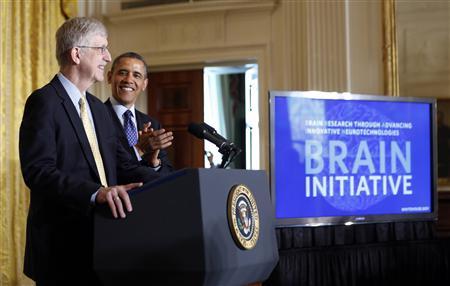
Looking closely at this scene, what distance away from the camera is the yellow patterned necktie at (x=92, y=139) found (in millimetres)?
1646

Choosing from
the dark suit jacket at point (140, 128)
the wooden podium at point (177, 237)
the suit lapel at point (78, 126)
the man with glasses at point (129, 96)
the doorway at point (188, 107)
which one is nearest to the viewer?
the wooden podium at point (177, 237)

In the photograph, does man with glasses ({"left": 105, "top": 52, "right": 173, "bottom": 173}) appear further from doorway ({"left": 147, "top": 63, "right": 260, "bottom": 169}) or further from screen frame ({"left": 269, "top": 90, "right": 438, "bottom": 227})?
doorway ({"left": 147, "top": 63, "right": 260, "bottom": 169})

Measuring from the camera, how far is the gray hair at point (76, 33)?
1.67 metres

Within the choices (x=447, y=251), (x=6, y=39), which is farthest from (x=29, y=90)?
(x=447, y=251)

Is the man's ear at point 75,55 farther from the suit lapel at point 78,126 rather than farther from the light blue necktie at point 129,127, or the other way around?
Result: the light blue necktie at point 129,127

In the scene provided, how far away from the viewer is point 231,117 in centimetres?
730

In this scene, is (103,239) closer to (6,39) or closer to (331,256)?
(331,256)

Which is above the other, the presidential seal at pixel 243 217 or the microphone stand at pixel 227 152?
the microphone stand at pixel 227 152

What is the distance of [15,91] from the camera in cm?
509

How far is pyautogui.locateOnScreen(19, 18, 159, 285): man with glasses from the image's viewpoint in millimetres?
1494

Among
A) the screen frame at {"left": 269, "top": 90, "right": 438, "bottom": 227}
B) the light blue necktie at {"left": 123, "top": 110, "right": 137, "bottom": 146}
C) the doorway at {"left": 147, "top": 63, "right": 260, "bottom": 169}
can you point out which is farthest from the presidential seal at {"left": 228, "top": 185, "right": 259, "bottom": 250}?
the doorway at {"left": 147, "top": 63, "right": 260, "bottom": 169}

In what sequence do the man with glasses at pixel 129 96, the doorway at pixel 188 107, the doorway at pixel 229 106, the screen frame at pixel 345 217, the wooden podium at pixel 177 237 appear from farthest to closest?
the doorway at pixel 229 106 → the doorway at pixel 188 107 → the screen frame at pixel 345 217 → the man with glasses at pixel 129 96 → the wooden podium at pixel 177 237

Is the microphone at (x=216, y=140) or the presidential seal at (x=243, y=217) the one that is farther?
the microphone at (x=216, y=140)

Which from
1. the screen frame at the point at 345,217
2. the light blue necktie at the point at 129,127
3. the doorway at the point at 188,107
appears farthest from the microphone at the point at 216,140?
the doorway at the point at 188,107
